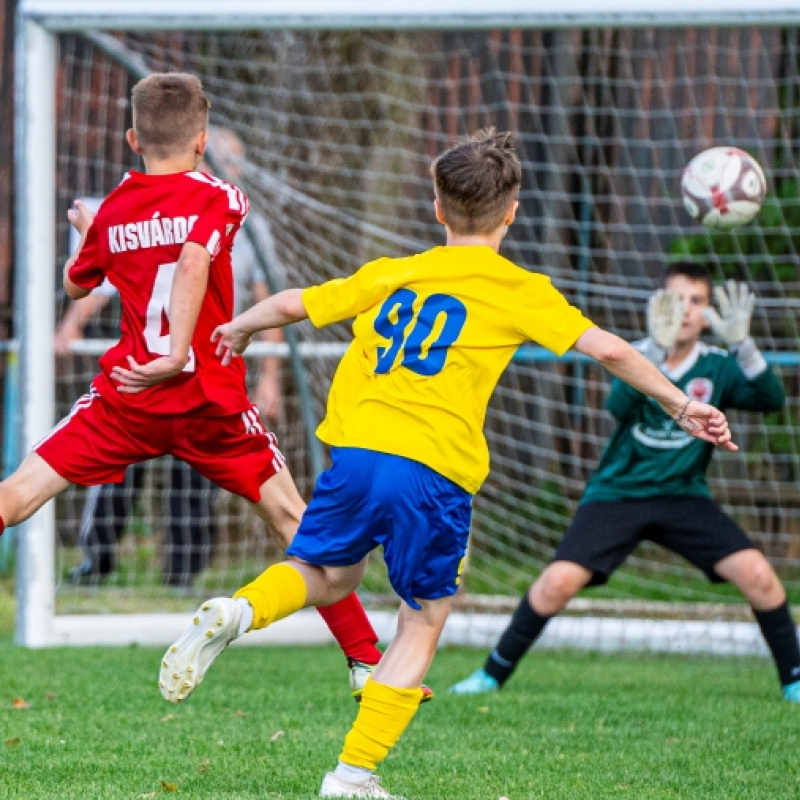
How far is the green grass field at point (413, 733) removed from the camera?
138 inches

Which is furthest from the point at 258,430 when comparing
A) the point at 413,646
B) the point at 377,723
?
the point at 377,723

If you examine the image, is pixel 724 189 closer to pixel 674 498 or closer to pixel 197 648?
pixel 674 498

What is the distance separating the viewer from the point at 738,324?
5.03 metres

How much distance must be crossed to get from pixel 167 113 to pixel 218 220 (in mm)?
340

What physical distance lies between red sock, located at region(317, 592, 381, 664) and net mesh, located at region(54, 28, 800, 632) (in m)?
3.30

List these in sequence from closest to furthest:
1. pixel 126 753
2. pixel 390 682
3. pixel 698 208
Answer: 1. pixel 390 682
2. pixel 126 753
3. pixel 698 208

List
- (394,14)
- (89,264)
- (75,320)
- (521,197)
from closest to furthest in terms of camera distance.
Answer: (89,264) < (394,14) < (75,320) < (521,197)

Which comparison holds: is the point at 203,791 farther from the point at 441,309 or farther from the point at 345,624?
the point at 441,309

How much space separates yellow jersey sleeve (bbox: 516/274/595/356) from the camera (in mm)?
3225

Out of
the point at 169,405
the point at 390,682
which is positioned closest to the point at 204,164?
the point at 169,405

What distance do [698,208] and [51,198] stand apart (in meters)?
2.71

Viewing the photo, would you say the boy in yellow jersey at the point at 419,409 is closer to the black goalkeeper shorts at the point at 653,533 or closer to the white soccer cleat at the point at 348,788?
the white soccer cleat at the point at 348,788

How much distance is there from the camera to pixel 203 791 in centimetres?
334

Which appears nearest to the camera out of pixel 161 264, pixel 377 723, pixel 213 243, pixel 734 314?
pixel 377 723
